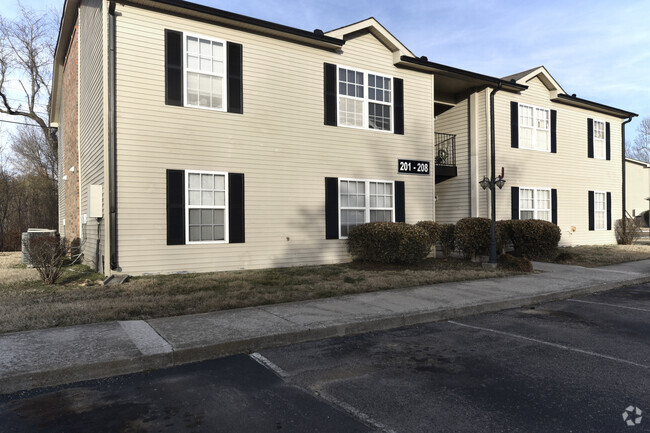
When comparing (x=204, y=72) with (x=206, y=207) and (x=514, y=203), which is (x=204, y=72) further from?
(x=514, y=203)

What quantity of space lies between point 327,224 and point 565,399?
8.90 meters

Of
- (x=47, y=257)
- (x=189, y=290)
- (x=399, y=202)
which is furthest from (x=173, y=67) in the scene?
(x=399, y=202)

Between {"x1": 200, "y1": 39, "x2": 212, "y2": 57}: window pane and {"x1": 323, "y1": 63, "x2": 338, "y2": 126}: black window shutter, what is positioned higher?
{"x1": 200, "y1": 39, "x2": 212, "y2": 57}: window pane

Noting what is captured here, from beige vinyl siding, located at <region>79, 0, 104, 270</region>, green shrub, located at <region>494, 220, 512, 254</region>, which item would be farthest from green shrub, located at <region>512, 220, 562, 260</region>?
beige vinyl siding, located at <region>79, 0, 104, 270</region>

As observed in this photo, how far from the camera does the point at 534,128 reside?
17.4 m

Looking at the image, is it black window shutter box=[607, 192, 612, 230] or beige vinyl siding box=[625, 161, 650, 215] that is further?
beige vinyl siding box=[625, 161, 650, 215]

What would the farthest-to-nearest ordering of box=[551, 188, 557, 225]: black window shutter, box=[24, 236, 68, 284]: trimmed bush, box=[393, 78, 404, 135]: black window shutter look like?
1. box=[551, 188, 557, 225]: black window shutter
2. box=[393, 78, 404, 135]: black window shutter
3. box=[24, 236, 68, 284]: trimmed bush

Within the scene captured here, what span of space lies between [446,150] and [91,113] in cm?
1240

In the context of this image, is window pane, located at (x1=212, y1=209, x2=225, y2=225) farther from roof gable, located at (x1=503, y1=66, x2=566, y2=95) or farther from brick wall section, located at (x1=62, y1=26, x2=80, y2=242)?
roof gable, located at (x1=503, y1=66, x2=566, y2=95)

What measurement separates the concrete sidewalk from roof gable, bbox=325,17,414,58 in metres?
7.78

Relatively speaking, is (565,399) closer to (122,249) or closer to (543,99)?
(122,249)

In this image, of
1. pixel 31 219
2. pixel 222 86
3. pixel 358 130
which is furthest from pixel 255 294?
pixel 31 219

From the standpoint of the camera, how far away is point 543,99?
1770 cm

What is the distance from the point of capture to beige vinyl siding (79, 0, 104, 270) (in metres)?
10.2
